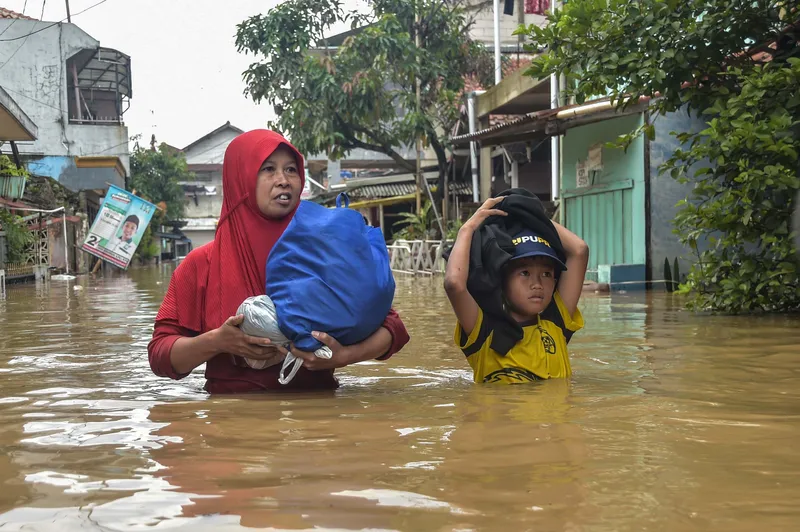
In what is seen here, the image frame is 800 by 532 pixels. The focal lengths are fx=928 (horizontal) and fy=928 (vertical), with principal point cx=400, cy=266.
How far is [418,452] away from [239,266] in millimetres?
1258

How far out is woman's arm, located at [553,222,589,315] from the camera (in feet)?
13.8

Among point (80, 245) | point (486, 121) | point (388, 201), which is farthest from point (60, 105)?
point (486, 121)

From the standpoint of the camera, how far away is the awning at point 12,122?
60.2 ft

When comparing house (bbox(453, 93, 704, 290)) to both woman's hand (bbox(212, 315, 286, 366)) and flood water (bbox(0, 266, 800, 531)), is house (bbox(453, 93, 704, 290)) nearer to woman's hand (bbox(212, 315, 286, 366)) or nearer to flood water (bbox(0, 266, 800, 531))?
flood water (bbox(0, 266, 800, 531))

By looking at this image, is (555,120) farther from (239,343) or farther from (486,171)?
(239,343)

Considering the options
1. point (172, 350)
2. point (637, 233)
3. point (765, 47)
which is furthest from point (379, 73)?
point (172, 350)

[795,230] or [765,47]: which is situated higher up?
[765,47]

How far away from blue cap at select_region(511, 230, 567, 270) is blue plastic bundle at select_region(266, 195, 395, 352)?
701 mm

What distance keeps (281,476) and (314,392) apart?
1499 millimetres

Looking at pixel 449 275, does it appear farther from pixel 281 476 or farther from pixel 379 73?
pixel 379 73

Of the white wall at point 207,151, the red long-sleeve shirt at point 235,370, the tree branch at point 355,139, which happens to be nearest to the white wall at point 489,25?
the tree branch at point 355,139

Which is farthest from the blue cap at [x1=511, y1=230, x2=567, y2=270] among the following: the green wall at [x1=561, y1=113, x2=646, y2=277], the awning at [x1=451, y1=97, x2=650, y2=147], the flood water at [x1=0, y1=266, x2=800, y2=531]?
the green wall at [x1=561, y1=113, x2=646, y2=277]

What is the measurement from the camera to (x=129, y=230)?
29.2 metres

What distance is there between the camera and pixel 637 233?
14070 mm
